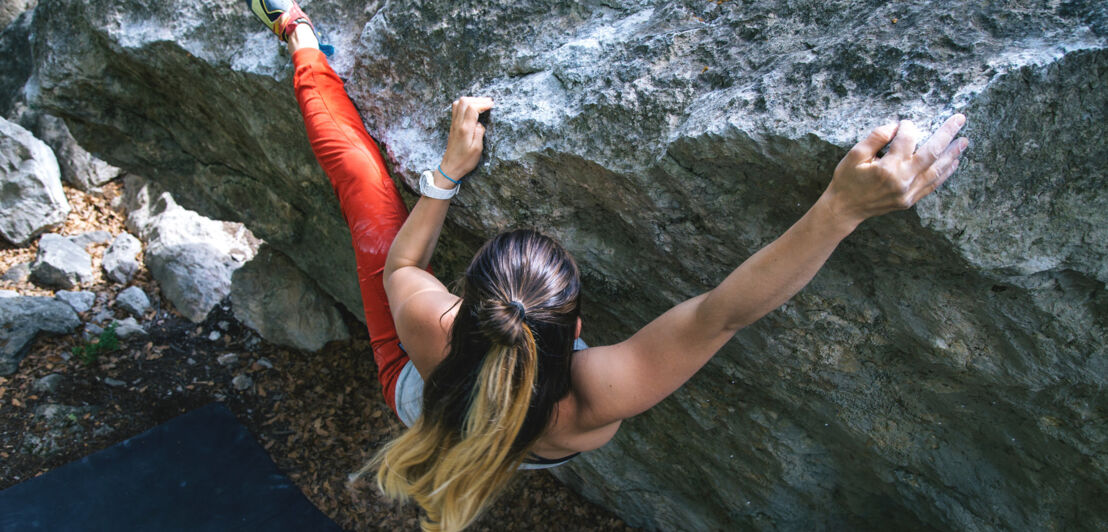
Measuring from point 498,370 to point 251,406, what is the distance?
293cm

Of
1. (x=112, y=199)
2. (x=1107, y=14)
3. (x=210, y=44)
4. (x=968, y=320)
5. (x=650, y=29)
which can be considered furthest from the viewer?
(x=112, y=199)

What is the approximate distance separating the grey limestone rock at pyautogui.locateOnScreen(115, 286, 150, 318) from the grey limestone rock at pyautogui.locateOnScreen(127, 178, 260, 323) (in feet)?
0.46

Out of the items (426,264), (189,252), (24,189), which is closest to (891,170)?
(426,264)

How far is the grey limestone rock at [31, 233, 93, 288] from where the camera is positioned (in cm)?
474

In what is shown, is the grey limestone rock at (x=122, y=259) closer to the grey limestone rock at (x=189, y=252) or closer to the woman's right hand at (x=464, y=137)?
the grey limestone rock at (x=189, y=252)

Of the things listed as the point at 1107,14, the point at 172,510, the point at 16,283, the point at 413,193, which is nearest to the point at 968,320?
the point at 1107,14

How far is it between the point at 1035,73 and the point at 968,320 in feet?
2.12

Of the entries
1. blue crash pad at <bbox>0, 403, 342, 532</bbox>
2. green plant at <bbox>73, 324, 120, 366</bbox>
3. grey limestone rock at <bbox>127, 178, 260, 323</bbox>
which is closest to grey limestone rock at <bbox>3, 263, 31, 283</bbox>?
grey limestone rock at <bbox>127, 178, 260, 323</bbox>

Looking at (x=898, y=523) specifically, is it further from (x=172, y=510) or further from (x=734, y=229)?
(x=172, y=510)

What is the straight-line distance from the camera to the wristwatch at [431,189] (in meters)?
2.01

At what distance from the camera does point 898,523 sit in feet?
8.14

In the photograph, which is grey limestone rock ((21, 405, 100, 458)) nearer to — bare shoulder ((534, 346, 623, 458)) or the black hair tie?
bare shoulder ((534, 346, 623, 458))

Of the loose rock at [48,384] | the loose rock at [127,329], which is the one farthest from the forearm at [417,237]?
the loose rock at [127,329]

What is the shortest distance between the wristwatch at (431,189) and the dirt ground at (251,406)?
6.96ft
